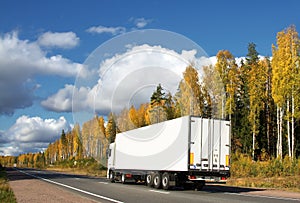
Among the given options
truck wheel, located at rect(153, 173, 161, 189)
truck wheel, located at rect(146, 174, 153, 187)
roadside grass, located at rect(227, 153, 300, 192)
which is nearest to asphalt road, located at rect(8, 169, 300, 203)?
truck wheel, located at rect(153, 173, 161, 189)

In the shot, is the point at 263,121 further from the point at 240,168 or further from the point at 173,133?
the point at 173,133

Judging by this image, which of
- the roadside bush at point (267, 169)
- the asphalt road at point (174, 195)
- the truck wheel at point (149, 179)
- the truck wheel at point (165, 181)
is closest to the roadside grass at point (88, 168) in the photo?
the roadside bush at point (267, 169)

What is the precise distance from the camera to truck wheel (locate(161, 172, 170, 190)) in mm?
19109

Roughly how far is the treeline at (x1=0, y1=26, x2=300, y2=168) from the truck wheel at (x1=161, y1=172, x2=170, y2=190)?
46.9 feet

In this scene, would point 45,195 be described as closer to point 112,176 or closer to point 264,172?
point 112,176

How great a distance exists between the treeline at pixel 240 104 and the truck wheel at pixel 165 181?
14301 millimetres

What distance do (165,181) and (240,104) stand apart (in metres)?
43.2

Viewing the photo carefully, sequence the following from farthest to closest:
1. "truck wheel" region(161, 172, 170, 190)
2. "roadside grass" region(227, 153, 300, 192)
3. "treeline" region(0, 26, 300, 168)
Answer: "treeline" region(0, 26, 300, 168), "roadside grass" region(227, 153, 300, 192), "truck wheel" region(161, 172, 170, 190)

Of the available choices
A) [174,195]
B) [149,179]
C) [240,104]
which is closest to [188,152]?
[174,195]

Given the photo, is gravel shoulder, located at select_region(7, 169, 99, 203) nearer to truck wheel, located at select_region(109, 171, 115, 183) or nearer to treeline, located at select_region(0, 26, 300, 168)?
truck wheel, located at select_region(109, 171, 115, 183)

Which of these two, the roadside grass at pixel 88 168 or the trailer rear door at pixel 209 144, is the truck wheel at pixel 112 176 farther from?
the roadside grass at pixel 88 168

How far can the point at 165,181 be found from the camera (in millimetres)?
19547

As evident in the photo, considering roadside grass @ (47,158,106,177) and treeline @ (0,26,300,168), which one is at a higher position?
treeline @ (0,26,300,168)

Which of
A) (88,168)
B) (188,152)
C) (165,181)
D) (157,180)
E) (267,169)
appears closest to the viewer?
(188,152)
